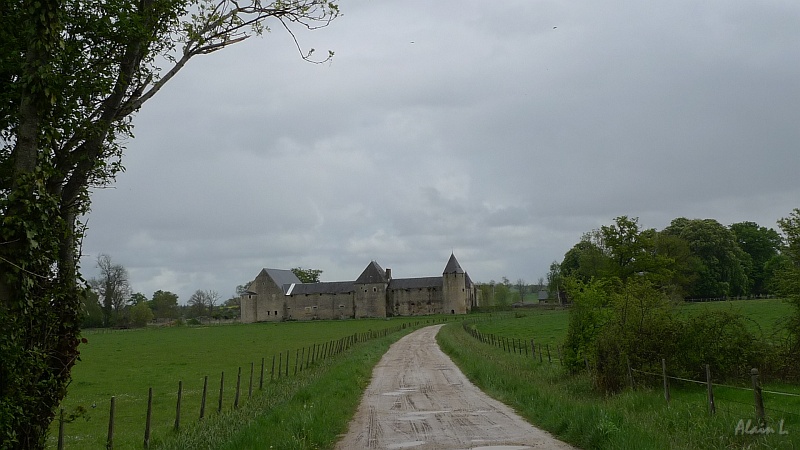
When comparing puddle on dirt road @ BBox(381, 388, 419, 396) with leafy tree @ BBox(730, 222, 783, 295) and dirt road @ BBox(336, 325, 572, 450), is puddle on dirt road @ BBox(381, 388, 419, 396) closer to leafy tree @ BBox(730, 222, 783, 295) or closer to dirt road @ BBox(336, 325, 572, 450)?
dirt road @ BBox(336, 325, 572, 450)

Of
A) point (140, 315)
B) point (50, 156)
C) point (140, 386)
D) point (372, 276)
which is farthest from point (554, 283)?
point (50, 156)

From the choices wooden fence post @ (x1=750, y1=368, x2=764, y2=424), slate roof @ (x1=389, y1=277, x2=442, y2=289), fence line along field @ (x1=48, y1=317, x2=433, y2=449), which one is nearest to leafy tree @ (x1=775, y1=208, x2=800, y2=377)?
wooden fence post @ (x1=750, y1=368, x2=764, y2=424)

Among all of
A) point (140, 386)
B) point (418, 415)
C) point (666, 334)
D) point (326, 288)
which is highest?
point (326, 288)

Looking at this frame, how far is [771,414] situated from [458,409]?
21.4 ft

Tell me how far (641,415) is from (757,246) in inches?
4071

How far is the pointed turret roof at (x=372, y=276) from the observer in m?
127

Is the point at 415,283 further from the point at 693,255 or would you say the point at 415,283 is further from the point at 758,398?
the point at 758,398

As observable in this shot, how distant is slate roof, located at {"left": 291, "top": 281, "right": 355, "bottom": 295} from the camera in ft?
417

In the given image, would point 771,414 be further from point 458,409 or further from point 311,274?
point 311,274

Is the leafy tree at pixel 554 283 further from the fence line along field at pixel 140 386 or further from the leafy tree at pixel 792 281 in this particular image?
the leafy tree at pixel 792 281

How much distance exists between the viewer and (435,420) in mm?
13734

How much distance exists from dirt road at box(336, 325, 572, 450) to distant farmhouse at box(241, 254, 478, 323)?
10282 centimetres

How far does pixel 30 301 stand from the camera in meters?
7.53

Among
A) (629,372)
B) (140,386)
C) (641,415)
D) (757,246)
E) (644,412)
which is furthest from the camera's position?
(757,246)
